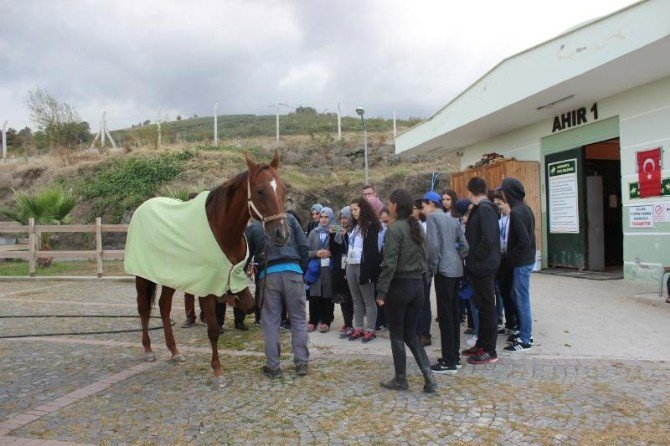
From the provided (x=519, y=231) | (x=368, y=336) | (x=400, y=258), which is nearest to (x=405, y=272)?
(x=400, y=258)

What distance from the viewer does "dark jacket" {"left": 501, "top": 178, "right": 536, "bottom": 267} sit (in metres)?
5.57

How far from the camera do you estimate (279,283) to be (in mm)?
5051

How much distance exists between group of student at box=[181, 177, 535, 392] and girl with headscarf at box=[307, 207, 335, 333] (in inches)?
0.5

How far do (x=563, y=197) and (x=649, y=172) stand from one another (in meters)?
2.49

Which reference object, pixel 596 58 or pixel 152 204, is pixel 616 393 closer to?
pixel 152 204

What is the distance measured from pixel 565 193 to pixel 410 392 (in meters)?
8.53

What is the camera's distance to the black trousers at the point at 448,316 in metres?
5.00

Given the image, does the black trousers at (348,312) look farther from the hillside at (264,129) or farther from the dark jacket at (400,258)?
the hillside at (264,129)

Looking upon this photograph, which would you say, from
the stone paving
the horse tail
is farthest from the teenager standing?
the horse tail

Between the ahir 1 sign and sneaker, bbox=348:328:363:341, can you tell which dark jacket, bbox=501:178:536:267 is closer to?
sneaker, bbox=348:328:363:341

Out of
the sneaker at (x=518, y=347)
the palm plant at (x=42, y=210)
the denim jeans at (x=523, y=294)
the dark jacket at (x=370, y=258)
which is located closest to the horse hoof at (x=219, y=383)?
the dark jacket at (x=370, y=258)

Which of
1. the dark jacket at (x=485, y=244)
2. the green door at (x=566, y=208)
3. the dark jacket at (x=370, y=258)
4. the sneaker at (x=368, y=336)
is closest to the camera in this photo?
the dark jacket at (x=485, y=244)

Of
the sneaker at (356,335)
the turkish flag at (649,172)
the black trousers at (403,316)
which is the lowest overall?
the sneaker at (356,335)

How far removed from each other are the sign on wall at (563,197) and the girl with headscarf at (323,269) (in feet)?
22.4
